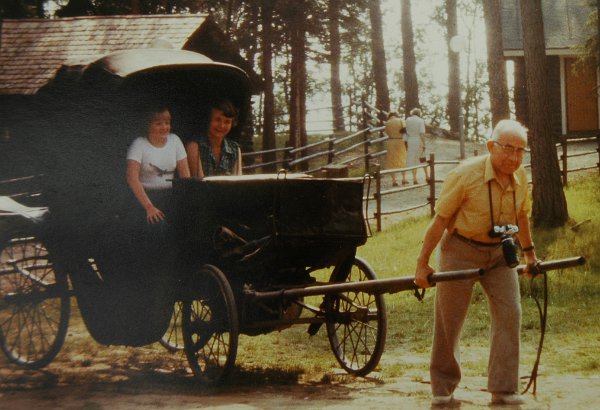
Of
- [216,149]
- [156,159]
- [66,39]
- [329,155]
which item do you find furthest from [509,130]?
[329,155]

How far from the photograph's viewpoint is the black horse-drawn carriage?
28.7 feet

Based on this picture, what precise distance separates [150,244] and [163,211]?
278mm

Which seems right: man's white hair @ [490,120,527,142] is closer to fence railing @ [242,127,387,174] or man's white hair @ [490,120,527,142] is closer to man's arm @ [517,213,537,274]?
man's arm @ [517,213,537,274]

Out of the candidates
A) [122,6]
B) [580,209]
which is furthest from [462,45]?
[580,209]

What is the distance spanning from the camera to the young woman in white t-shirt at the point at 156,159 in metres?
9.16

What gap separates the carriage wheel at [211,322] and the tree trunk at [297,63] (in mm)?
22951

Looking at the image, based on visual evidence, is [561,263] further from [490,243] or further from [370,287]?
[370,287]

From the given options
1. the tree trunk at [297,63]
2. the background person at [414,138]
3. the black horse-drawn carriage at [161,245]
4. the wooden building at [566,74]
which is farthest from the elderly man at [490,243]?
the wooden building at [566,74]

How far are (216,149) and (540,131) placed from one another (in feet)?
32.0

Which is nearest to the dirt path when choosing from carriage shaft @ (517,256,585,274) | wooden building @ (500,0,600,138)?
carriage shaft @ (517,256,585,274)

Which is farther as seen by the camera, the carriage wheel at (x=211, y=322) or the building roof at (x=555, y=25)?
the building roof at (x=555, y=25)

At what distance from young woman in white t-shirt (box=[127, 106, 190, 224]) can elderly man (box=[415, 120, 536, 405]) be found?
2592 mm

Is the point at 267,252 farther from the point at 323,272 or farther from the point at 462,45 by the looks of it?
the point at 462,45

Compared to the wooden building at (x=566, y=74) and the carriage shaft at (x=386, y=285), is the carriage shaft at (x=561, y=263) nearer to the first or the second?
the carriage shaft at (x=386, y=285)
